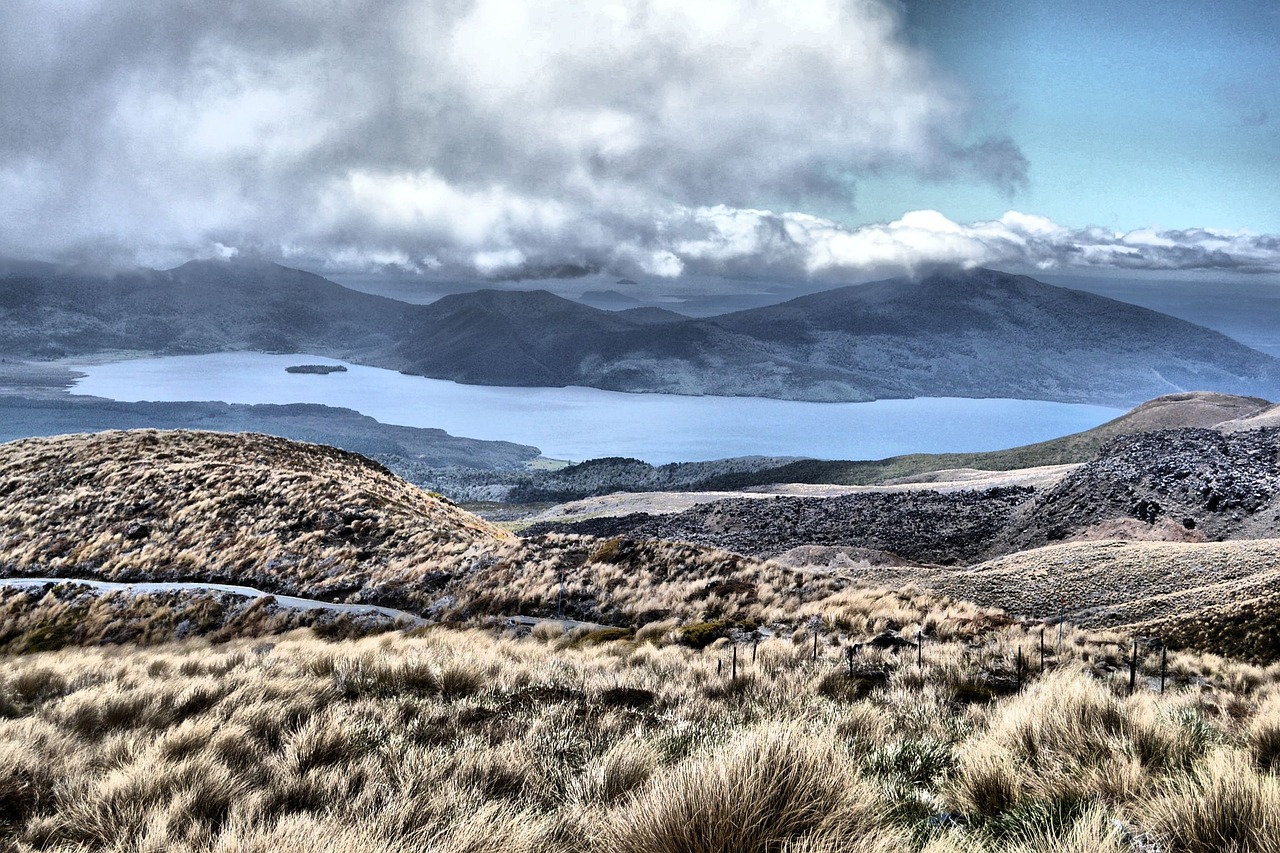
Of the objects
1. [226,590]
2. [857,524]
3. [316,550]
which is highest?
[316,550]

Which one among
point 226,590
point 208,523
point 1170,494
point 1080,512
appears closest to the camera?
point 226,590

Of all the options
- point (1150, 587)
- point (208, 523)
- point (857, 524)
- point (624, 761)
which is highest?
point (624, 761)

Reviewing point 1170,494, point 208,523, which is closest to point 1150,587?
point 1170,494

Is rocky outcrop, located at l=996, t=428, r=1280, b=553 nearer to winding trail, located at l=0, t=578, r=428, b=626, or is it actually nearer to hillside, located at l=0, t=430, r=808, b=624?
hillside, located at l=0, t=430, r=808, b=624

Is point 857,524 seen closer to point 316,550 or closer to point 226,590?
point 316,550

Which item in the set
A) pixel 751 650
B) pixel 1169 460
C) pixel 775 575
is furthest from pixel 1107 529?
pixel 751 650

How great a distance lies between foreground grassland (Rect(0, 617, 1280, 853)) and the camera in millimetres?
3375

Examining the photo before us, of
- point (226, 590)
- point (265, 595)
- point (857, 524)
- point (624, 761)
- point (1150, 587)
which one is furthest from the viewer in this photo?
point (857, 524)

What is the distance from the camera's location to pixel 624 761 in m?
4.71

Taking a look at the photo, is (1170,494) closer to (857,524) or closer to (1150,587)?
(857,524)

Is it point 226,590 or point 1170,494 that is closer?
point 226,590

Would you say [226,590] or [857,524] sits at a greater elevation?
[226,590]

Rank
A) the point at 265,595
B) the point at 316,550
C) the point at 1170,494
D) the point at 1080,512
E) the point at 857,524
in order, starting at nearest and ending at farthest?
the point at 265,595, the point at 316,550, the point at 1170,494, the point at 1080,512, the point at 857,524

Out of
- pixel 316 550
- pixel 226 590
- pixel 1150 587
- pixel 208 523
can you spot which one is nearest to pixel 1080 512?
pixel 1150 587
